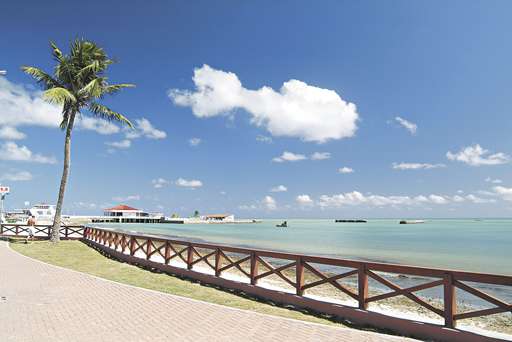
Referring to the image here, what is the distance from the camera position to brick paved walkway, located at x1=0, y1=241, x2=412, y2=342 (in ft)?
21.2

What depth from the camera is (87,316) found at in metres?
7.50

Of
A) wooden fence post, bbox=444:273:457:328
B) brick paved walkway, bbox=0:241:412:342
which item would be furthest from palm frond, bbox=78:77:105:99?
wooden fence post, bbox=444:273:457:328

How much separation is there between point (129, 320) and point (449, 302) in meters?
6.61

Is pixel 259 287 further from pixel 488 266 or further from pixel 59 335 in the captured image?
pixel 488 266

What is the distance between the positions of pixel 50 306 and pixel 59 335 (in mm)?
2360

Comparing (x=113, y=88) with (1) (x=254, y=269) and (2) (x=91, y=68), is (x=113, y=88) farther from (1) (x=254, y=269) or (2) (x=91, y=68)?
(1) (x=254, y=269)

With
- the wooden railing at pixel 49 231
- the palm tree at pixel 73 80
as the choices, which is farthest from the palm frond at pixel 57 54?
the wooden railing at pixel 49 231

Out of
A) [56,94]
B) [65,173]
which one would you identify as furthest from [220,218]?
[56,94]

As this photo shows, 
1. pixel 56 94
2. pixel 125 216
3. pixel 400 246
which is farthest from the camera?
pixel 125 216

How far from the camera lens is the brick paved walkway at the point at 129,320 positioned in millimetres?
6449

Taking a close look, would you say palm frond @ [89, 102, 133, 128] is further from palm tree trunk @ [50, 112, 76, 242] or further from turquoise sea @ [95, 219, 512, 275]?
turquoise sea @ [95, 219, 512, 275]

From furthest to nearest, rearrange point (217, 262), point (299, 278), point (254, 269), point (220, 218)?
point (220, 218) < point (217, 262) < point (254, 269) < point (299, 278)

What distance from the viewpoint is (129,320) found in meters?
7.34

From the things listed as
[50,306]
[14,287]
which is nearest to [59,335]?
[50,306]
